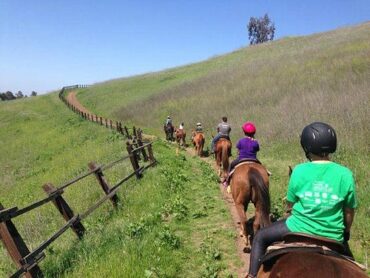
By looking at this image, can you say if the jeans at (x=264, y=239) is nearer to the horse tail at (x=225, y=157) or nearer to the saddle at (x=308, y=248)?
the saddle at (x=308, y=248)

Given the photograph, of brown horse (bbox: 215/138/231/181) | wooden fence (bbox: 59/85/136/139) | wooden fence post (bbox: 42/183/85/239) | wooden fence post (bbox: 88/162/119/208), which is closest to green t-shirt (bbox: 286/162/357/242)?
wooden fence post (bbox: 42/183/85/239)

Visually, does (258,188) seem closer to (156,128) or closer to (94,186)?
(94,186)

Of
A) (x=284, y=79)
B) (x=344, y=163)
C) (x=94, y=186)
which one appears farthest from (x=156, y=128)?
(x=344, y=163)

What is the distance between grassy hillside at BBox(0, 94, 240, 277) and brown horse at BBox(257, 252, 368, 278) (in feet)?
10.4

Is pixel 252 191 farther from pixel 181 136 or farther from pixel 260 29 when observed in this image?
pixel 260 29

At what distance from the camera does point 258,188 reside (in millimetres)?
8023

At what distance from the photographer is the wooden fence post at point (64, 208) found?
28.2ft

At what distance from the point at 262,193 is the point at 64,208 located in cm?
433

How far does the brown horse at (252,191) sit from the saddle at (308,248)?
11.4 feet

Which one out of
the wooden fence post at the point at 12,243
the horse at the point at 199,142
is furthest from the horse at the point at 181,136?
the wooden fence post at the point at 12,243

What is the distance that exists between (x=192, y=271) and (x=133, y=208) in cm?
400

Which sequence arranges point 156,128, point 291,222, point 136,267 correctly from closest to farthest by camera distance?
point 291,222 < point 136,267 < point 156,128

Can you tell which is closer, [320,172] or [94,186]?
[320,172]

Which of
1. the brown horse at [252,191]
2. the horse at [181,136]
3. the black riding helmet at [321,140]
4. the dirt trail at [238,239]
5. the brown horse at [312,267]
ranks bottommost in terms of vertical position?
the horse at [181,136]
